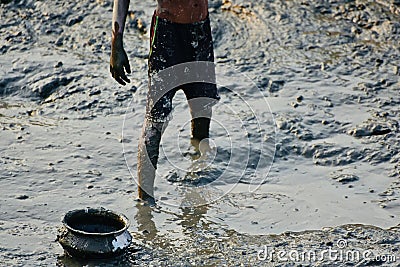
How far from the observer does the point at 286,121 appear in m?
5.74

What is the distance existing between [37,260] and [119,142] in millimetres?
1595

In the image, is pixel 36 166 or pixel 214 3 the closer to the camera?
pixel 36 166

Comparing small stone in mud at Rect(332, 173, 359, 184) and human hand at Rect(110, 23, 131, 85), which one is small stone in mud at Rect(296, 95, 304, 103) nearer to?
small stone in mud at Rect(332, 173, 359, 184)

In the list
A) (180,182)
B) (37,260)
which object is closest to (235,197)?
(180,182)

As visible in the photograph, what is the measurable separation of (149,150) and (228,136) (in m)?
1.08

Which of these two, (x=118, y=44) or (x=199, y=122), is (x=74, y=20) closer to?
(x=199, y=122)

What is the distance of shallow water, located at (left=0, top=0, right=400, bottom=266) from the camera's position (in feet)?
14.7

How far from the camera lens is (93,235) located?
3996mm

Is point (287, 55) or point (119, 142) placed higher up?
point (287, 55)

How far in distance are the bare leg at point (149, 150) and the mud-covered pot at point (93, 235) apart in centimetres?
57

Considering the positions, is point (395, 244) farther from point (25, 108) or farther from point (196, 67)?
point (25, 108)

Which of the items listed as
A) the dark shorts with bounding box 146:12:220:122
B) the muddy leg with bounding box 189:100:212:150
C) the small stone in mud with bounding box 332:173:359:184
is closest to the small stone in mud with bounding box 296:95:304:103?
the muddy leg with bounding box 189:100:212:150

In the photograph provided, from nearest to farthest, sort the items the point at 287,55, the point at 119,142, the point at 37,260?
1. the point at 37,260
2. the point at 119,142
3. the point at 287,55

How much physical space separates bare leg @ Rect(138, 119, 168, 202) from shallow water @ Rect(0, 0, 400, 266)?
0.66 ft
